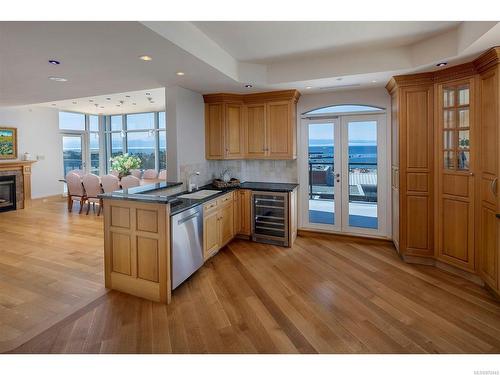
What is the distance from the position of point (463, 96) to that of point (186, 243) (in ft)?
11.4

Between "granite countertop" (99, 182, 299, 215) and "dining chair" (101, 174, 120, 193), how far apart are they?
2.43 meters

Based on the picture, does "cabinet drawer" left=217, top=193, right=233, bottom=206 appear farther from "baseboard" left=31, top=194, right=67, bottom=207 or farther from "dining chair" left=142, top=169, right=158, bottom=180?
"baseboard" left=31, top=194, right=67, bottom=207

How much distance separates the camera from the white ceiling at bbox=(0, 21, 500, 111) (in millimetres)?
2307

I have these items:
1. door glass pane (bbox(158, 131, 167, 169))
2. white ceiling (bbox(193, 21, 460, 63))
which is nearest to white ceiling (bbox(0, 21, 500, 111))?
white ceiling (bbox(193, 21, 460, 63))

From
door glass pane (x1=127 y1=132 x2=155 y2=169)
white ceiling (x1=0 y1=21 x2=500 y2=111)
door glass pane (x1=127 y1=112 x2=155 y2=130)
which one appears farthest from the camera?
door glass pane (x1=127 y1=132 x2=155 y2=169)

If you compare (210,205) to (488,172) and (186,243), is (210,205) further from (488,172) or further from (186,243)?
(488,172)

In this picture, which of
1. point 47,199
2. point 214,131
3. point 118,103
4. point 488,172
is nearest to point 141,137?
point 118,103

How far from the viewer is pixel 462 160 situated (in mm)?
3201

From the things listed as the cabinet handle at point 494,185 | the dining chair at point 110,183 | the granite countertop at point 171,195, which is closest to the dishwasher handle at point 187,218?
the granite countertop at point 171,195

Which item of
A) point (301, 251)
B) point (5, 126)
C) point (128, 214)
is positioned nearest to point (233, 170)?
point (301, 251)

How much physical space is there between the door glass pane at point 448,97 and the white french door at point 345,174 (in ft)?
Result: 3.19

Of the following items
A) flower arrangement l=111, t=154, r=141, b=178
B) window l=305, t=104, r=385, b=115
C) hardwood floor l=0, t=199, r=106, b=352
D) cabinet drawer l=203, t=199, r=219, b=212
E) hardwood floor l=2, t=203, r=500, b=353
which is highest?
window l=305, t=104, r=385, b=115

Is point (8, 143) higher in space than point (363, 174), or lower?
higher
